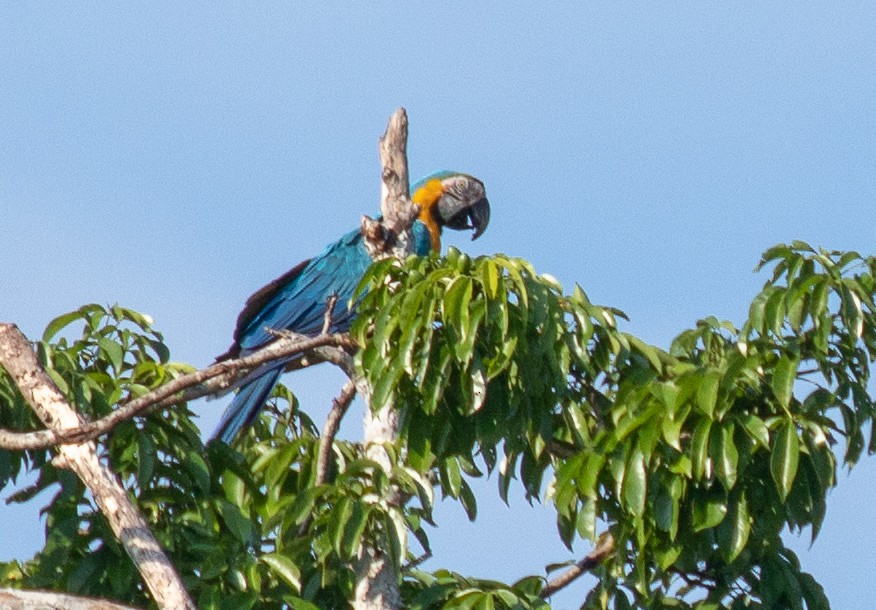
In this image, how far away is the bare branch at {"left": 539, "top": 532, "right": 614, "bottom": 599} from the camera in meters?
4.38

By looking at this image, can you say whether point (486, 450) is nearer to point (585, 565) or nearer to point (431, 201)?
point (585, 565)

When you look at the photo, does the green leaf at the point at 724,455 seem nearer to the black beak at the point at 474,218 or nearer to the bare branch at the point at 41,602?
the bare branch at the point at 41,602

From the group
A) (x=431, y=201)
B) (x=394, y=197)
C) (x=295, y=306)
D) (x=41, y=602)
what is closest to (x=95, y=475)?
(x=41, y=602)

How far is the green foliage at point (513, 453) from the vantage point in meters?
3.87

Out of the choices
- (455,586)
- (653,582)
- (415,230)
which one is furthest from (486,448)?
(415,230)

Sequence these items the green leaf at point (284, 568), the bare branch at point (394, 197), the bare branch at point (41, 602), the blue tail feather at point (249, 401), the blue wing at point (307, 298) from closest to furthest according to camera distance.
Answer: the bare branch at point (41, 602) → the green leaf at point (284, 568) → the bare branch at point (394, 197) → the blue tail feather at point (249, 401) → the blue wing at point (307, 298)

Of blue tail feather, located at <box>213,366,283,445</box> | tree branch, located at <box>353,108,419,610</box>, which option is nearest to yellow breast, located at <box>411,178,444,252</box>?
blue tail feather, located at <box>213,366,283,445</box>

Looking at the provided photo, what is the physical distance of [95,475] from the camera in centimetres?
369

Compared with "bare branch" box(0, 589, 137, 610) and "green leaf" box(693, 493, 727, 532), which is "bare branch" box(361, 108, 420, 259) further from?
"bare branch" box(0, 589, 137, 610)

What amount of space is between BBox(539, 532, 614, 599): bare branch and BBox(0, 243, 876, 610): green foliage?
0.20ft

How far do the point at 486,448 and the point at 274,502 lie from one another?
0.64 meters

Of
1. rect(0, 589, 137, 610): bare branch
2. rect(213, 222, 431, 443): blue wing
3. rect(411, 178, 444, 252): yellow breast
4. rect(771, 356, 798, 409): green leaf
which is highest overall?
rect(411, 178, 444, 252): yellow breast

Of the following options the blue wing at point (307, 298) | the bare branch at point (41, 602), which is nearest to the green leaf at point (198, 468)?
the bare branch at point (41, 602)

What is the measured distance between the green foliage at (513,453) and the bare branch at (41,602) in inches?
16.9
